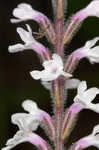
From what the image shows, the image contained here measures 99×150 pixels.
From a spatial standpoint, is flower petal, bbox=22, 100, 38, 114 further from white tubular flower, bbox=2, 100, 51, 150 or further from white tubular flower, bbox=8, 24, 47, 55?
white tubular flower, bbox=8, 24, 47, 55

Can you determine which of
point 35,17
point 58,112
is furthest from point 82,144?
point 35,17

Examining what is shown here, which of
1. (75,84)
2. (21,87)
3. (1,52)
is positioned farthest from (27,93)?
(75,84)

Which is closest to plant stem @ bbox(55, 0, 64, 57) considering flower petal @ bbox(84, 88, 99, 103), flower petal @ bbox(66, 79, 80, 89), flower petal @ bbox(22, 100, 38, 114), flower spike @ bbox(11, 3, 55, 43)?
flower spike @ bbox(11, 3, 55, 43)

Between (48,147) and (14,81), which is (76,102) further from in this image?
(14,81)

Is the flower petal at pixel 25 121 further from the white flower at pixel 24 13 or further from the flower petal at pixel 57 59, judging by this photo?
the white flower at pixel 24 13

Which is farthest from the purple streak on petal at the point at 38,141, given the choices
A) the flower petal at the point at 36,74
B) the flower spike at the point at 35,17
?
the flower spike at the point at 35,17

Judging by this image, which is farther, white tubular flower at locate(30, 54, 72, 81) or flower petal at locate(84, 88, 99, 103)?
flower petal at locate(84, 88, 99, 103)
